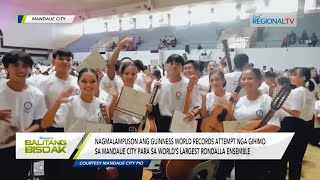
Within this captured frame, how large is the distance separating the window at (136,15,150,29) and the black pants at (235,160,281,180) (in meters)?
1.31

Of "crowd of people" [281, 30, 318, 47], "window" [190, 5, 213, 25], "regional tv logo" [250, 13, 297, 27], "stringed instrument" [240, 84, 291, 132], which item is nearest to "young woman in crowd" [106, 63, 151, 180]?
"window" [190, 5, 213, 25]

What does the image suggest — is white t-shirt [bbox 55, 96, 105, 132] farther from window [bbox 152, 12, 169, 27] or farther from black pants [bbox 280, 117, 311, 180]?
black pants [bbox 280, 117, 311, 180]

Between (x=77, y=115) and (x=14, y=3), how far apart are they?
102cm

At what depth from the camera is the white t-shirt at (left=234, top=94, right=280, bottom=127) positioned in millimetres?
2109

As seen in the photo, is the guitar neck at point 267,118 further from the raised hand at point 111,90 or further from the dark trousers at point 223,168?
the raised hand at point 111,90

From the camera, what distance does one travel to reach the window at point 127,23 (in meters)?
2.37

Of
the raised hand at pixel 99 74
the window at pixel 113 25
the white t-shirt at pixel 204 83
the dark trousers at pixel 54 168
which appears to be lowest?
the dark trousers at pixel 54 168

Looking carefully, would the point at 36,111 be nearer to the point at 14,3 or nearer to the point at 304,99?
the point at 14,3

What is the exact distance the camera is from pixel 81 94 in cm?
191

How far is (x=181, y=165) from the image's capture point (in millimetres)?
2291

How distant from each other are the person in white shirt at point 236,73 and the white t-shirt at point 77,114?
39.3 inches

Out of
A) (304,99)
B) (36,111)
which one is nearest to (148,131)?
(36,111)

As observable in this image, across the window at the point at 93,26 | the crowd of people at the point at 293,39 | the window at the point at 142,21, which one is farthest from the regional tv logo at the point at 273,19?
the window at the point at 93,26

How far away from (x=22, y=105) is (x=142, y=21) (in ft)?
3.72
